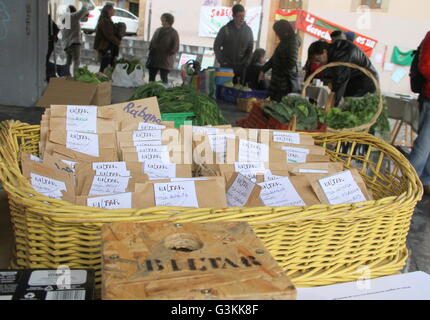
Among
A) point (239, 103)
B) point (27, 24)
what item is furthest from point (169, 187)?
point (239, 103)

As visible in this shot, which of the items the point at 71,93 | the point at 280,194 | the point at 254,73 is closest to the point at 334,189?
the point at 280,194

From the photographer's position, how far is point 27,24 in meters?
5.07

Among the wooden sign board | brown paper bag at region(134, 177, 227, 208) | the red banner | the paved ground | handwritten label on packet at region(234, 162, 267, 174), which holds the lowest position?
the paved ground

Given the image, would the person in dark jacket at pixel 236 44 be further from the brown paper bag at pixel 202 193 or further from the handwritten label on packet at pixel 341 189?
the brown paper bag at pixel 202 193

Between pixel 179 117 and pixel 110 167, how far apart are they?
0.82 metres

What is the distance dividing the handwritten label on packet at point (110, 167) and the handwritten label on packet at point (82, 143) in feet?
0.43

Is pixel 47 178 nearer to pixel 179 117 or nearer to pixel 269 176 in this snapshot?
pixel 269 176

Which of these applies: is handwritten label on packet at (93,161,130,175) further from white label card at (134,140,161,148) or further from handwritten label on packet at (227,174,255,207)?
handwritten label on packet at (227,174,255,207)

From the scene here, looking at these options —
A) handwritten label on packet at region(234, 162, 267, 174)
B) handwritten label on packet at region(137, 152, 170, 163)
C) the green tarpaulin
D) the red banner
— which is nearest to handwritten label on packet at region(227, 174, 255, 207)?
handwritten label on packet at region(234, 162, 267, 174)

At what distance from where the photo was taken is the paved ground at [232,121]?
1186 millimetres

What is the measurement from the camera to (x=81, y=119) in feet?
4.65

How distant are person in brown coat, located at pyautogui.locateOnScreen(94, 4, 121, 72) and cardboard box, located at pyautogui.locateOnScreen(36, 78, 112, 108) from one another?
9.09ft

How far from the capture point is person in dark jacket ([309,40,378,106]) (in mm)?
4133
